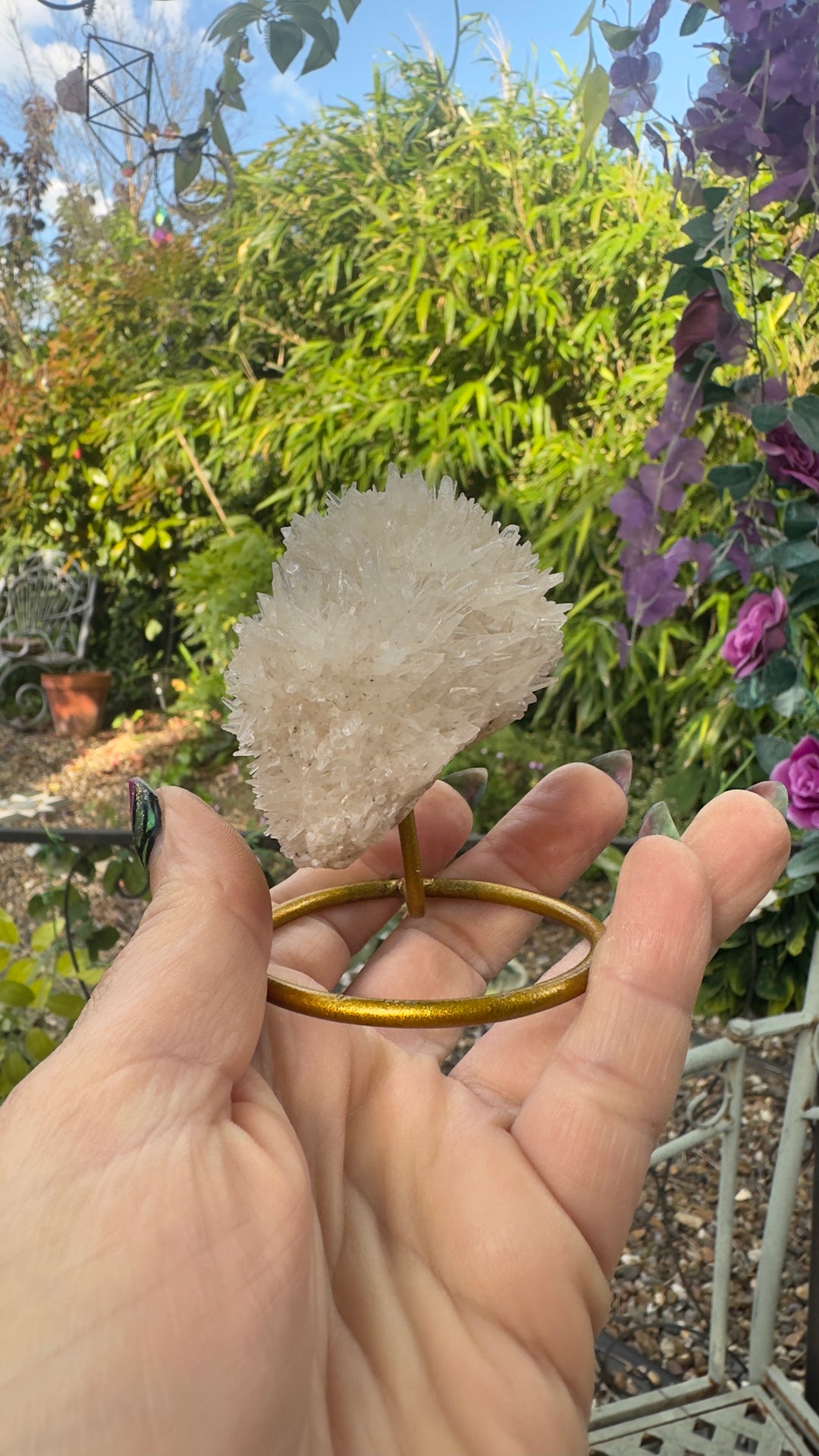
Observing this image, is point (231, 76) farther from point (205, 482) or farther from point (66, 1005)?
point (205, 482)

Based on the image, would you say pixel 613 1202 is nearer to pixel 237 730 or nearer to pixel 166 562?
pixel 237 730

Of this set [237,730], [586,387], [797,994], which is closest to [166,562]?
[586,387]

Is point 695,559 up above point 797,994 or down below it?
above

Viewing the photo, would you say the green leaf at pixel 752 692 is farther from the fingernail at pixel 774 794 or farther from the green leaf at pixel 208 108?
the green leaf at pixel 208 108

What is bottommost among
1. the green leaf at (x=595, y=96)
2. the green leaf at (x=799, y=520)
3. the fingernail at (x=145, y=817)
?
the fingernail at (x=145, y=817)

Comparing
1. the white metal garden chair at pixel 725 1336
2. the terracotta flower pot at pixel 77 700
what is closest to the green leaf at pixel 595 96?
the white metal garden chair at pixel 725 1336

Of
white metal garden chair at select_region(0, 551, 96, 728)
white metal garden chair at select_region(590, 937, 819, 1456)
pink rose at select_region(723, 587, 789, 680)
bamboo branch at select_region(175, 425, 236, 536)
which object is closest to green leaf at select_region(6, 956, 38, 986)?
white metal garden chair at select_region(590, 937, 819, 1456)

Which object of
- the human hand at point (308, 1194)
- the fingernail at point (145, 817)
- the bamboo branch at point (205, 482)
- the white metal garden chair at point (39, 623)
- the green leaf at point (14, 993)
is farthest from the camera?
the white metal garden chair at point (39, 623)
